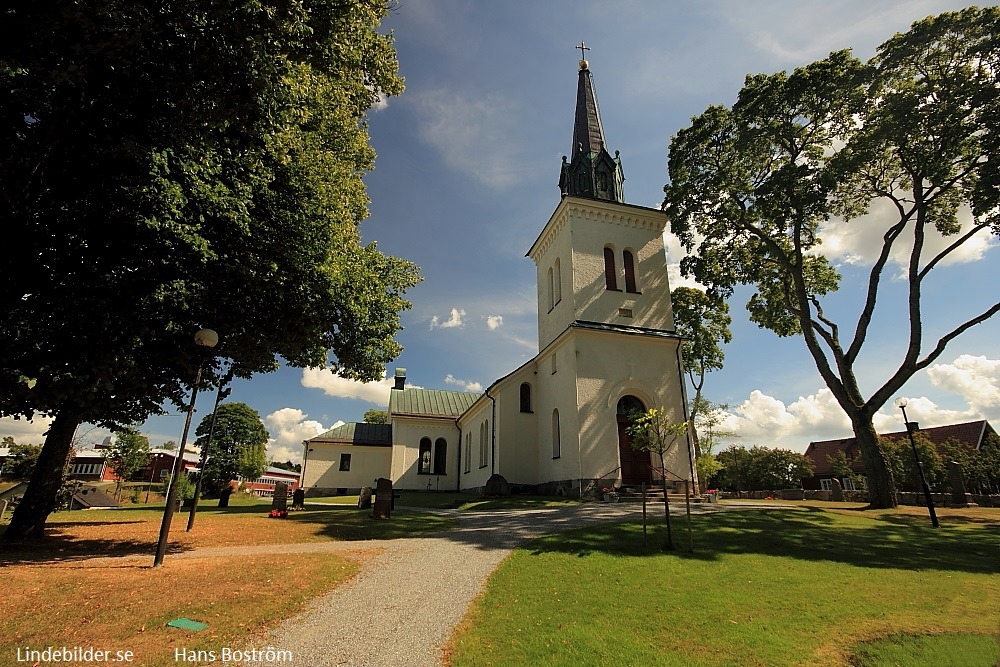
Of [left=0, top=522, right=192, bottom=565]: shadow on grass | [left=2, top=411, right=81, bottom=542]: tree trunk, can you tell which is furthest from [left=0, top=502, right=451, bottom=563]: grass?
[left=2, top=411, right=81, bottom=542]: tree trunk

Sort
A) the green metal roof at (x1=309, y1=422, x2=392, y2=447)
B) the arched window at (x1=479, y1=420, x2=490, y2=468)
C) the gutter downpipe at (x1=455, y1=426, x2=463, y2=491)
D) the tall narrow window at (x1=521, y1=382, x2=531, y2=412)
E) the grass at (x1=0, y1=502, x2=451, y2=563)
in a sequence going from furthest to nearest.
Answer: the green metal roof at (x1=309, y1=422, x2=392, y2=447) → the gutter downpipe at (x1=455, y1=426, x2=463, y2=491) → the arched window at (x1=479, y1=420, x2=490, y2=468) → the tall narrow window at (x1=521, y1=382, x2=531, y2=412) → the grass at (x1=0, y1=502, x2=451, y2=563)

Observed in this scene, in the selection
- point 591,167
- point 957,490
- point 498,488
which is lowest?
point 498,488

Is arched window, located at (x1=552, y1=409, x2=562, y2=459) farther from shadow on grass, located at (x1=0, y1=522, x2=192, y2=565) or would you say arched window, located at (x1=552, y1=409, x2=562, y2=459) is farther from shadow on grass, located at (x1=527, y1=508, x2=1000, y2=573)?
shadow on grass, located at (x1=0, y1=522, x2=192, y2=565)

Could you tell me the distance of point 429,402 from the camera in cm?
4684

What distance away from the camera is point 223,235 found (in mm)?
9742

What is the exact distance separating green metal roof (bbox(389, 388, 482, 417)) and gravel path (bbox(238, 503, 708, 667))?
33.2 metres

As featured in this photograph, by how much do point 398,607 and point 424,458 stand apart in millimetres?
37080

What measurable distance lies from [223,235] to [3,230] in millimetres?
3165

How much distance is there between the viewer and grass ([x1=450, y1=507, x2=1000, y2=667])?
4969 millimetres

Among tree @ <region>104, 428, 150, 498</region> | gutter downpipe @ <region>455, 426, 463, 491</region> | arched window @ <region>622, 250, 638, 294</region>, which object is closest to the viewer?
arched window @ <region>622, 250, 638, 294</region>

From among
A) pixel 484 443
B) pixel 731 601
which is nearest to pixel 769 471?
pixel 484 443

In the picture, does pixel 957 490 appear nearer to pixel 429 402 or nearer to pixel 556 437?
pixel 556 437

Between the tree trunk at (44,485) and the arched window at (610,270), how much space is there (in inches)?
865

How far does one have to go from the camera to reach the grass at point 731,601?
4969 mm
